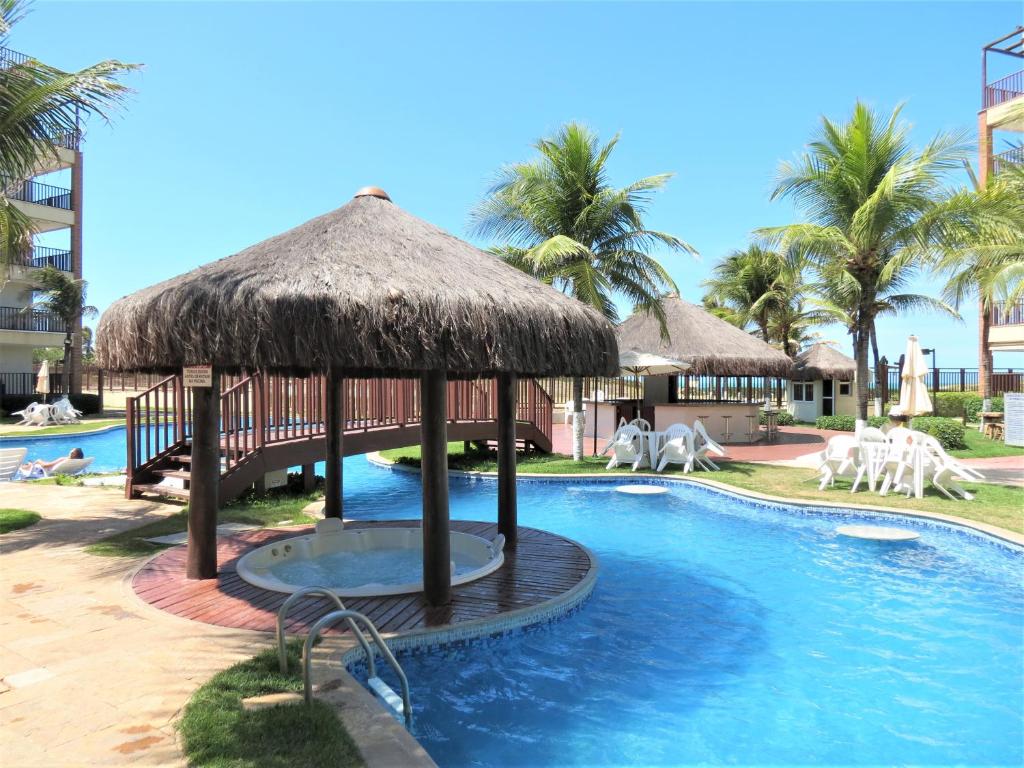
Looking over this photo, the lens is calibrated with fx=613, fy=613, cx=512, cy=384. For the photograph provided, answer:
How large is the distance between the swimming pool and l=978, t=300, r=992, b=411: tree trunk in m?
15.3

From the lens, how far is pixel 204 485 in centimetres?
518

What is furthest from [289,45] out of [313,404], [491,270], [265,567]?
[265,567]

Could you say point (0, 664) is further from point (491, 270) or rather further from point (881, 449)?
point (881, 449)

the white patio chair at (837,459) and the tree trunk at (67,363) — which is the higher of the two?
the tree trunk at (67,363)

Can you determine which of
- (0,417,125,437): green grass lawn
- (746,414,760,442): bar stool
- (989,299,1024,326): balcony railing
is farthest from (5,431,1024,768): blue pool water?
(0,417,125,437): green grass lawn

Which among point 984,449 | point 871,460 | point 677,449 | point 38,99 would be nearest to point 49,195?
point 38,99

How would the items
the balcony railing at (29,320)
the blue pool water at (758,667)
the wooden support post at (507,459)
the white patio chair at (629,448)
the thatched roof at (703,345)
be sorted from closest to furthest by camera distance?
the blue pool water at (758,667), the wooden support post at (507,459), the white patio chair at (629,448), the thatched roof at (703,345), the balcony railing at (29,320)

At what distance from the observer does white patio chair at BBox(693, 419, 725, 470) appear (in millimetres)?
12312

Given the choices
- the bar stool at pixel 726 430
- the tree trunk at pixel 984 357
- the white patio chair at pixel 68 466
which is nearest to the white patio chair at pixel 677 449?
the bar stool at pixel 726 430

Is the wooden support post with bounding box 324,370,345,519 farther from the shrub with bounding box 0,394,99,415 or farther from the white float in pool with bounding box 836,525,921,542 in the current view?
the shrub with bounding box 0,394,99,415

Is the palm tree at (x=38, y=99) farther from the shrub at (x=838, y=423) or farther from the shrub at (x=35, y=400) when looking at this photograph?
the shrub at (x=35, y=400)

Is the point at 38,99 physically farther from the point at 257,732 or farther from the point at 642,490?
the point at 642,490

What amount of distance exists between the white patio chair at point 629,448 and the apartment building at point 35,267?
24.2 m

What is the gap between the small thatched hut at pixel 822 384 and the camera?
926 inches
